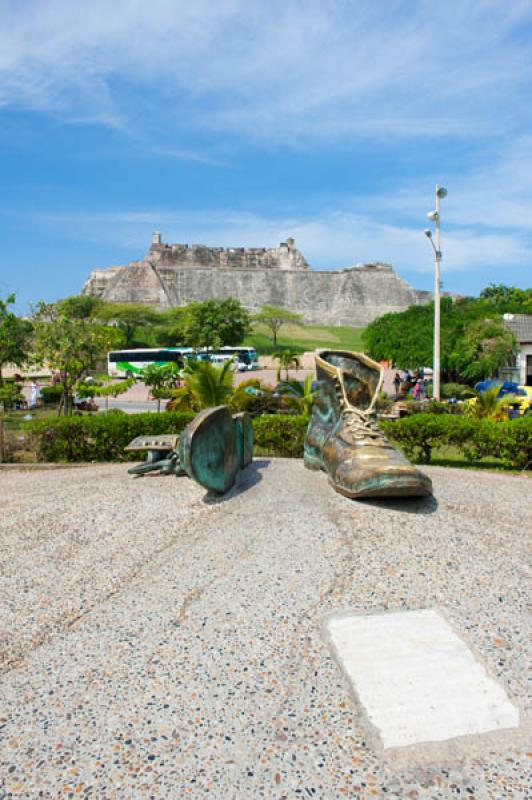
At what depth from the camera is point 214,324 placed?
133 ft

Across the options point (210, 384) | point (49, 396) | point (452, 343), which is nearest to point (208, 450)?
point (210, 384)

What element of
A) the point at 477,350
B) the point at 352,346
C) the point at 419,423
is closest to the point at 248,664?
the point at 419,423

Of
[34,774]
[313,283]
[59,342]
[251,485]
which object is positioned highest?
[313,283]

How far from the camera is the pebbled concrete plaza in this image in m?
1.89

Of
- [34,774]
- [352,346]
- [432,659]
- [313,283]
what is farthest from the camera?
[313,283]

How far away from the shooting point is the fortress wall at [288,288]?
65.3 metres

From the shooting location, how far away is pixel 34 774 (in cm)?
189

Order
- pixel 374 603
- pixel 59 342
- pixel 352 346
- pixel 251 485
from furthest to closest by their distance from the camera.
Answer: pixel 352 346
pixel 59 342
pixel 251 485
pixel 374 603

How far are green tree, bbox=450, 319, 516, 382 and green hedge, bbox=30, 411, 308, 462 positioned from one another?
14805 millimetres

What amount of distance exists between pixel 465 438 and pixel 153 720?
582 centimetres

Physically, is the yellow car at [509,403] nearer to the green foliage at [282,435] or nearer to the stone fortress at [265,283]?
the green foliage at [282,435]

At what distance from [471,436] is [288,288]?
63384 millimetres

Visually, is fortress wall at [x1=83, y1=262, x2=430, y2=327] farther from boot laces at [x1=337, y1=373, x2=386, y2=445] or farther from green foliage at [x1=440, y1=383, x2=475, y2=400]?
boot laces at [x1=337, y1=373, x2=386, y2=445]

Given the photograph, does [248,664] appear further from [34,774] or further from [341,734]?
[34,774]
